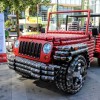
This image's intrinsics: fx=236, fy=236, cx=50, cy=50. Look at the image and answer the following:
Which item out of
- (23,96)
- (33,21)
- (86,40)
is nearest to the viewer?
(23,96)

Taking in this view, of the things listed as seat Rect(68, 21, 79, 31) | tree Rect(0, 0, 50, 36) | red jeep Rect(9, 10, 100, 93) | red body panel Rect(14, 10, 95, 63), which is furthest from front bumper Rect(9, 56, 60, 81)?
tree Rect(0, 0, 50, 36)

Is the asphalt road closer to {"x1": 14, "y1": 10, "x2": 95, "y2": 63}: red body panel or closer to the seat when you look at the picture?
{"x1": 14, "y1": 10, "x2": 95, "y2": 63}: red body panel

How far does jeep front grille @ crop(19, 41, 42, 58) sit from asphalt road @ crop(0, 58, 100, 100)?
90 cm

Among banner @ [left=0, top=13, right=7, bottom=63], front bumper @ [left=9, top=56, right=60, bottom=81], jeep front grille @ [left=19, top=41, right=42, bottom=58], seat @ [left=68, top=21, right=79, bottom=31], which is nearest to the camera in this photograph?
front bumper @ [left=9, top=56, right=60, bottom=81]

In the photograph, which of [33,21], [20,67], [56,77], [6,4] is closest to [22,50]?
[20,67]

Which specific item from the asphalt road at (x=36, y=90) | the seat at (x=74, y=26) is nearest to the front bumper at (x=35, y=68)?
the asphalt road at (x=36, y=90)

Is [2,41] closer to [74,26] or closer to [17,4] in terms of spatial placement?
[74,26]

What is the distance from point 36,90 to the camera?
231 inches

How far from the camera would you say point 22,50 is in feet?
19.9

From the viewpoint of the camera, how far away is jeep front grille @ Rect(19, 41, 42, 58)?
551 centimetres

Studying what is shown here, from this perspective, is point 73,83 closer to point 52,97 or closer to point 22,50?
point 52,97

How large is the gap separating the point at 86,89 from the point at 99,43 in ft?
7.50

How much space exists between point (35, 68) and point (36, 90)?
862 millimetres

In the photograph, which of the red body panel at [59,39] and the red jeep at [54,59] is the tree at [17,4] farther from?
the red jeep at [54,59]
